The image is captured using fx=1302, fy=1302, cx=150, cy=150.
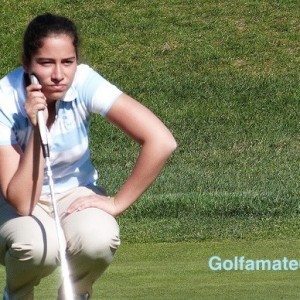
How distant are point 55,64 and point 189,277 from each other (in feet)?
7.21

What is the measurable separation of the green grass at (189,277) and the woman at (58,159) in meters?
1.19

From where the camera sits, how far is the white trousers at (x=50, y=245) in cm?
488

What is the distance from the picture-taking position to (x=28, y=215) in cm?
496

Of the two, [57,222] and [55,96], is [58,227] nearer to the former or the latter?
[57,222]

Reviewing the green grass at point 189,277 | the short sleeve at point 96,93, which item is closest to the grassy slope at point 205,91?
the green grass at point 189,277

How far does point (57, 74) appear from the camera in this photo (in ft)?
15.9

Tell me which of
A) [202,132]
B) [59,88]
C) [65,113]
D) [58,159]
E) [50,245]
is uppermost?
[59,88]

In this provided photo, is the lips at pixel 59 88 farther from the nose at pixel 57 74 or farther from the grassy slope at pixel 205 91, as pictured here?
the grassy slope at pixel 205 91

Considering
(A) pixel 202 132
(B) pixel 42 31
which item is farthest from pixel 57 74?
(A) pixel 202 132

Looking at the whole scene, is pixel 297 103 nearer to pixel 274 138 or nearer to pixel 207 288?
pixel 274 138

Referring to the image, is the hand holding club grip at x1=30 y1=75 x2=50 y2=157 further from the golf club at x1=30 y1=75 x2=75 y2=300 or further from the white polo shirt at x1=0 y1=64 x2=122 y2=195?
the white polo shirt at x1=0 y1=64 x2=122 y2=195

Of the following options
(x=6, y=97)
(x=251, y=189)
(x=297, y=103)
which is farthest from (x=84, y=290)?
(x=297, y=103)

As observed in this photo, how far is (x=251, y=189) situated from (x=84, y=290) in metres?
6.34

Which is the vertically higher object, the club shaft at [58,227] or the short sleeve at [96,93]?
the short sleeve at [96,93]
